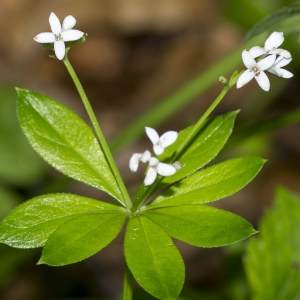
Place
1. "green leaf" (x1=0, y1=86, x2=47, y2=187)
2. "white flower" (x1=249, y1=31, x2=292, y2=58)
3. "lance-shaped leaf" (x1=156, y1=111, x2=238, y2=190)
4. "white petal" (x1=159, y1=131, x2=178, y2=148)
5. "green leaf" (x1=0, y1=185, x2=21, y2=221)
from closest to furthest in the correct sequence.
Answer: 1. "white petal" (x1=159, y1=131, x2=178, y2=148)
2. "white flower" (x1=249, y1=31, x2=292, y2=58)
3. "lance-shaped leaf" (x1=156, y1=111, x2=238, y2=190)
4. "green leaf" (x1=0, y1=185, x2=21, y2=221)
5. "green leaf" (x1=0, y1=86, x2=47, y2=187)

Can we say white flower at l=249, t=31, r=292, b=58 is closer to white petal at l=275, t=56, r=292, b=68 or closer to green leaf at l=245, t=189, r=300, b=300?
white petal at l=275, t=56, r=292, b=68

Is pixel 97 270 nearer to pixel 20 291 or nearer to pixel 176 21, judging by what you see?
pixel 20 291

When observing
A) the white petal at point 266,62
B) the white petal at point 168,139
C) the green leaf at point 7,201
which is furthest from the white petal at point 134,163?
the green leaf at point 7,201

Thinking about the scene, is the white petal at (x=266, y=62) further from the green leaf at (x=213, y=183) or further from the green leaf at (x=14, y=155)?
the green leaf at (x=14, y=155)

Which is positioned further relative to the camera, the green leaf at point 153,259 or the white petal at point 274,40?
the white petal at point 274,40

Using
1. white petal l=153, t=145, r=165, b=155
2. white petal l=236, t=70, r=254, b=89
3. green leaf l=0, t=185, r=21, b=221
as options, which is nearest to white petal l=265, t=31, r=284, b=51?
white petal l=236, t=70, r=254, b=89

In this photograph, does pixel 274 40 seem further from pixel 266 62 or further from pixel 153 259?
pixel 153 259
